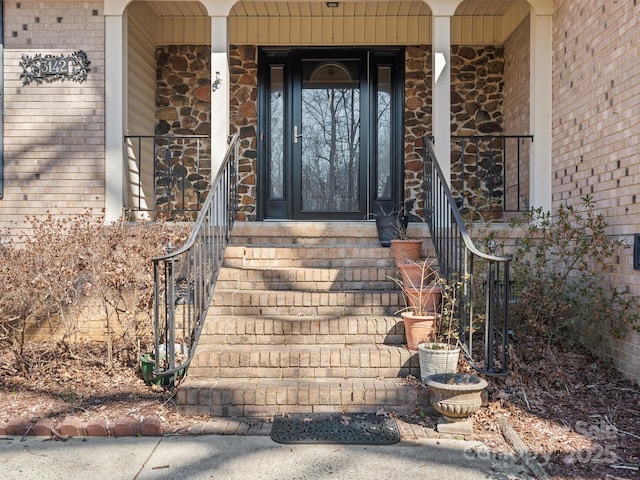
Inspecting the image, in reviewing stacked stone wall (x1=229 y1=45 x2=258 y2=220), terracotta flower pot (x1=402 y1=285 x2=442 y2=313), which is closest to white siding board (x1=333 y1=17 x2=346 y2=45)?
stacked stone wall (x1=229 y1=45 x2=258 y2=220)

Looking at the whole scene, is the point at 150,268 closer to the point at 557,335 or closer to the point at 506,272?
the point at 506,272

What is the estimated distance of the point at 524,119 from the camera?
605cm

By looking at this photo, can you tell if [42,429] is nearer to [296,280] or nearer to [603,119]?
[296,280]

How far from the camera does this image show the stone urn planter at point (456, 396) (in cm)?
320

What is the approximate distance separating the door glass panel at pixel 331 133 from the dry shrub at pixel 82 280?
9.04ft

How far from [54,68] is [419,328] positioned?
416cm

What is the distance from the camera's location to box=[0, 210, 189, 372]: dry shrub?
399cm

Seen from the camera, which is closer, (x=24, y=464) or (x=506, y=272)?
(x=24, y=464)

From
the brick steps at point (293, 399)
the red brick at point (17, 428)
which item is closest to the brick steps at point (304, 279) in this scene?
the brick steps at point (293, 399)

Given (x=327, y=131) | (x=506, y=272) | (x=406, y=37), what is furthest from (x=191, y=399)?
(x=406, y=37)

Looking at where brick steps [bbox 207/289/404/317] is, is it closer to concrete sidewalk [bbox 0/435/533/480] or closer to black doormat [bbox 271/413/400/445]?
black doormat [bbox 271/413/400/445]

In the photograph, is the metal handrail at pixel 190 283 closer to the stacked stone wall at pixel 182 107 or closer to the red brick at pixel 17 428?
the red brick at pixel 17 428

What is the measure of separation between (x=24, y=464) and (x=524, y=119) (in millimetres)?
5354

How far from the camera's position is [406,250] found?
4672 mm
